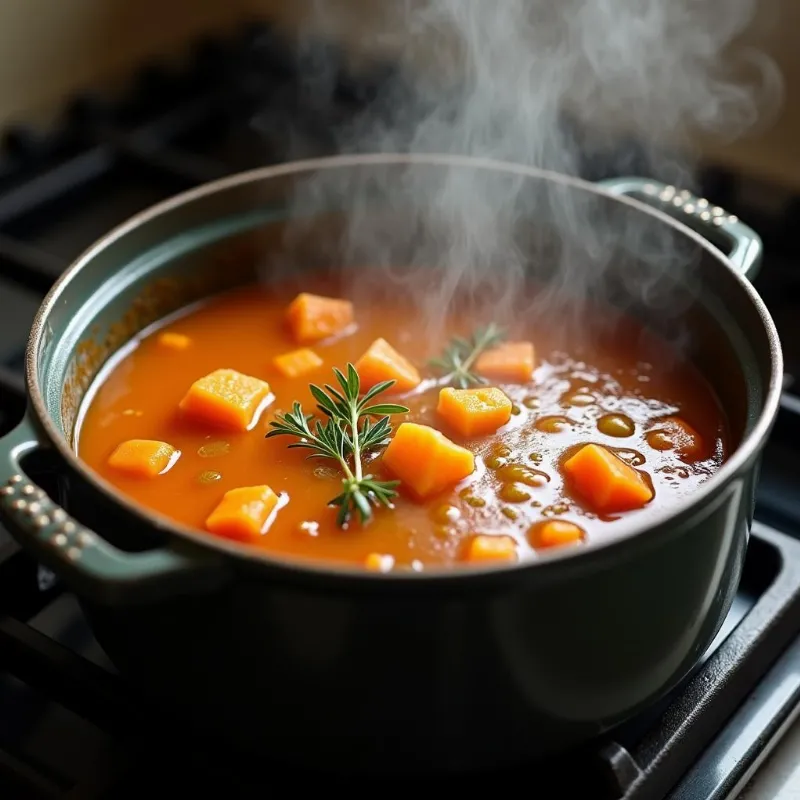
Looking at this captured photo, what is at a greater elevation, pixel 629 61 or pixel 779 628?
pixel 629 61

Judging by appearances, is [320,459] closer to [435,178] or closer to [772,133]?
[435,178]

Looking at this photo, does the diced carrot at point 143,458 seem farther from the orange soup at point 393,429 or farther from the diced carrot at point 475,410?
the diced carrot at point 475,410

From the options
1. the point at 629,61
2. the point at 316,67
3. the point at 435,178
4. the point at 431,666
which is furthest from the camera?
the point at 316,67

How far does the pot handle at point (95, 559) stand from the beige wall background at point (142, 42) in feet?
4.83

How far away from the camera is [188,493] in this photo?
4.16ft

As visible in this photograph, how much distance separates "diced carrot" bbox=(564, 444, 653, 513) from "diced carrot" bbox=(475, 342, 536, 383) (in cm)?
22

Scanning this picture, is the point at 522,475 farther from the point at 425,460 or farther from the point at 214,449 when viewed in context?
the point at 214,449

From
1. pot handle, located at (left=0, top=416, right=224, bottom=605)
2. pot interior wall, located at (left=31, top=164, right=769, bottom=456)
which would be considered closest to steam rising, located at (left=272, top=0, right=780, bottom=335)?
pot interior wall, located at (left=31, top=164, right=769, bottom=456)

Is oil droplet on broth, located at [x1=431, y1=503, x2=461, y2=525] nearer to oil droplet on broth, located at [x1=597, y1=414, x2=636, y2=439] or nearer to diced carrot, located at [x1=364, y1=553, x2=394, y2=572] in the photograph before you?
diced carrot, located at [x1=364, y1=553, x2=394, y2=572]

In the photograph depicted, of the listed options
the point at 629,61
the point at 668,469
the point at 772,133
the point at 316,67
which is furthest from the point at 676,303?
the point at 316,67

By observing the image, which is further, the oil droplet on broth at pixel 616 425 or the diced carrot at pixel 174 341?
the diced carrot at pixel 174 341

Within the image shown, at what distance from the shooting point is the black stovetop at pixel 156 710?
114 cm

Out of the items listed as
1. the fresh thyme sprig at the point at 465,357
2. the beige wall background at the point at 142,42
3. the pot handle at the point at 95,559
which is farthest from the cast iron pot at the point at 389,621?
the beige wall background at the point at 142,42

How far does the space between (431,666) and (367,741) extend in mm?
115
